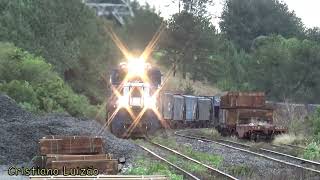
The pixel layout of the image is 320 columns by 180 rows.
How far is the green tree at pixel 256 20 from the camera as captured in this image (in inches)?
3263

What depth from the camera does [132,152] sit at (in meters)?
18.0

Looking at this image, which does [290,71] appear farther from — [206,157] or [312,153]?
[206,157]

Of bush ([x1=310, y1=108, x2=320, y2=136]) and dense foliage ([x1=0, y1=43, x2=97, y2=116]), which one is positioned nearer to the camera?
bush ([x1=310, y1=108, x2=320, y2=136])

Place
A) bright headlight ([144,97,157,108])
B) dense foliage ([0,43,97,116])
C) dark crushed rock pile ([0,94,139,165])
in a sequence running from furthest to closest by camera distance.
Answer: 1. dense foliage ([0,43,97,116])
2. bright headlight ([144,97,157,108])
3. dark crushed rock pile ([0,94,139,165])

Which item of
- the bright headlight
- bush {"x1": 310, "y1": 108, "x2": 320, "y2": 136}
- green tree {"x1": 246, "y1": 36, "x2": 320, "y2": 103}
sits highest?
green tree {"x1": 246, "y1": 36, "x2": 320, "y2": 103}

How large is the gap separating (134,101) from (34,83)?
36.4 feet

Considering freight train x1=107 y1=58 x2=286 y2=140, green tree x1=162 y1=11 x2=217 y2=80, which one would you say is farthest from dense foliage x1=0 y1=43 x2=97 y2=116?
green tree x1=162 y1=11 x2=217 y2=80

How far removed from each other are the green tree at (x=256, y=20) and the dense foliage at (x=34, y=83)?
52.0 metres

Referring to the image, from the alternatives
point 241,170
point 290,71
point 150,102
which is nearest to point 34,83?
point 150,102

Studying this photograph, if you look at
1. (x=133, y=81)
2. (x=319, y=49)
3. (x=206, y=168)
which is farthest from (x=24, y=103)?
(x=319, y=49)

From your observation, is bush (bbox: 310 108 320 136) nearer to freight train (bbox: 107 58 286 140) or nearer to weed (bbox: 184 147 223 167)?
freight train (bbox: 107 58 286 140)

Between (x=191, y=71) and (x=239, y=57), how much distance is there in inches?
262

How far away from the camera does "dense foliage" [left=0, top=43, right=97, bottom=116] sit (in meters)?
31.1

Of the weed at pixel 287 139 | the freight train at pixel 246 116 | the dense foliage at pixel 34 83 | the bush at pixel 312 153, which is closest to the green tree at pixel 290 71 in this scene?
the freight train at pixel 246 116
